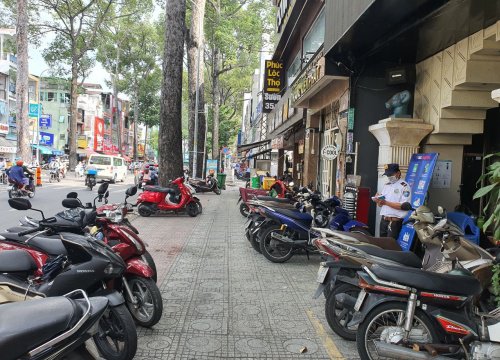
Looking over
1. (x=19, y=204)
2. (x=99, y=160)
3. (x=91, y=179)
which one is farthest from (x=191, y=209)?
(x=99, y=160)

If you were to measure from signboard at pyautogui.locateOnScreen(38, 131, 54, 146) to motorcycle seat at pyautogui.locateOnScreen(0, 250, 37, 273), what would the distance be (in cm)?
5069

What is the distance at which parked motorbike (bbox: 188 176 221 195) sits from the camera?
21084mm

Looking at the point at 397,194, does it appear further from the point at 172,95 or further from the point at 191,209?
the point at 172,95

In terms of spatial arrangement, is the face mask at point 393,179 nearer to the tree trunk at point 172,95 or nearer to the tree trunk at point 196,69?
the tree trunk at point 172,95

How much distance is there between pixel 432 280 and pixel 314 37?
491 inches

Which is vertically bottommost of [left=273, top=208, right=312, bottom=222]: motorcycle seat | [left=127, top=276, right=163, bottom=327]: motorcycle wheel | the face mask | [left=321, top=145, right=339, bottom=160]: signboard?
[left=127, top=276, right=163, bottom=327]: motorcycle wheel

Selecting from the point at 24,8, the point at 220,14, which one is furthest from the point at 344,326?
the point at 220,14

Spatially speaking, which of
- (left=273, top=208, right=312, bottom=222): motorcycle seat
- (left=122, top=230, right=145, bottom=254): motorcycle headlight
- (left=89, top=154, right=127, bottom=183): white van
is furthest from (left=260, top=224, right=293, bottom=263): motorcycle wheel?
(left=89, top=154, right=127, bottom=183): white van

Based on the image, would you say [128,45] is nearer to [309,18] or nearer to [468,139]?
[309,18]

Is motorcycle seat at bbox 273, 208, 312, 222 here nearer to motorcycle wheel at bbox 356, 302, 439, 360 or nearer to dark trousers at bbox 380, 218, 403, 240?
dark trousers at bbox 380, 218, 403, 240

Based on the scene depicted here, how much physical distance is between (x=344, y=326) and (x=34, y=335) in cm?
308

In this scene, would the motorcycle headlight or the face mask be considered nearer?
the motorcycle headlight

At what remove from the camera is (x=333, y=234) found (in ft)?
14.9

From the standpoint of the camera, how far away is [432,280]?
3.47 m
